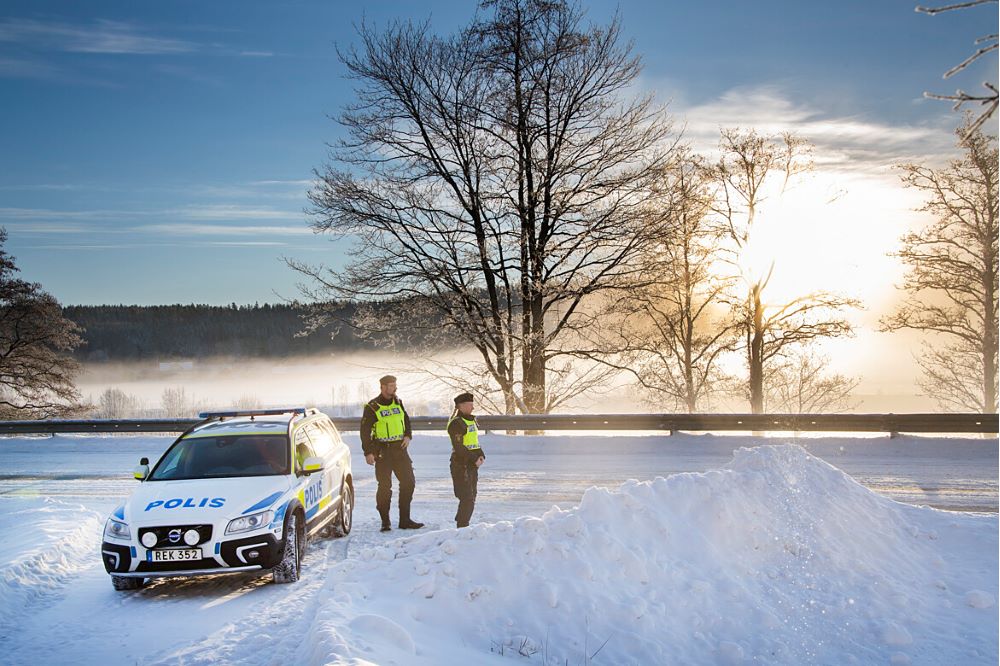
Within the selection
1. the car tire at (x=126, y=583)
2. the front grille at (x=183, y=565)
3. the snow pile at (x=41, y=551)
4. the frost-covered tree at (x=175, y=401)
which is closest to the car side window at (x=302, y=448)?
the front grille at (x=183, y=565)

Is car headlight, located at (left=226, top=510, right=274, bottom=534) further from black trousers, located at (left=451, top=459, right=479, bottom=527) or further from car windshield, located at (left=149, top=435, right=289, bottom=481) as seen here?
black trousers, located at (left=451, top=459, right=479, bottom=527)

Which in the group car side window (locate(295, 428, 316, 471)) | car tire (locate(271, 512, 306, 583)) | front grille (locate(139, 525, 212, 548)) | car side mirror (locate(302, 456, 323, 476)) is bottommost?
car tire (locate(271, 512, 306, 583))

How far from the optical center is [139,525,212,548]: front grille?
738cm

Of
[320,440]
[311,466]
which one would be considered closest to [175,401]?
[320,440]

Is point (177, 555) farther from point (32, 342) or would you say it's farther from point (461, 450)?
point (32, 342)

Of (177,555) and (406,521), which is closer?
(177,555)

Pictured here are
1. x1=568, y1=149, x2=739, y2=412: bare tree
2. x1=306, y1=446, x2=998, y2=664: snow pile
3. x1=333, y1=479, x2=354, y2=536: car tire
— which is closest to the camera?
x1=306, y1=446, x2=998, y2=664: snow pile

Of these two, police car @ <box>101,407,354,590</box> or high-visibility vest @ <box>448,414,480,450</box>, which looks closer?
police car @ <box>101,407,354,590</box>

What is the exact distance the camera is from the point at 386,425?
10.2 m

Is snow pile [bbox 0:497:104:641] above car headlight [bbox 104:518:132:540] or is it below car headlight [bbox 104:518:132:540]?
below

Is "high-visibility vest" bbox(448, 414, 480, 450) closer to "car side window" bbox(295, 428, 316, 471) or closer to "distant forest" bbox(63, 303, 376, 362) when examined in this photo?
"car side window" bbox(295, 428, 316, 471)

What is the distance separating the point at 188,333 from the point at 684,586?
113660 mm

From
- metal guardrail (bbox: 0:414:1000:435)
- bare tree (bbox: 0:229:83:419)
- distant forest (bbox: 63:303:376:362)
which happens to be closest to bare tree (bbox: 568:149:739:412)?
metal guardrail (bbox: 0:414:1000:435)

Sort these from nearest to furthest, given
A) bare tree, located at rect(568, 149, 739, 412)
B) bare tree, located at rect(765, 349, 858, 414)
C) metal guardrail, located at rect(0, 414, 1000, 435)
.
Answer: metal guardrail, located at rect(0, 414, 1000, 435) → bare tree, located at rect(568, 149, 739, 412) → bare tree, located at rect(765, 349, 858, 414)
